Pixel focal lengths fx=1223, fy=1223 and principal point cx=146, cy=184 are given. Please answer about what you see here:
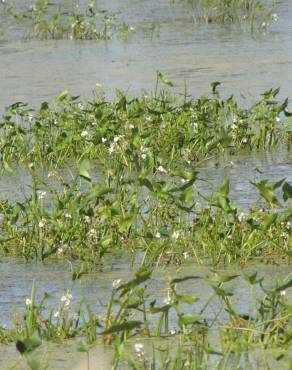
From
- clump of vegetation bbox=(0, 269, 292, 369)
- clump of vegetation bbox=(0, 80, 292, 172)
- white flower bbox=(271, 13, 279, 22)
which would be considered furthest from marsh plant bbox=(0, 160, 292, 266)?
white flower bbox=(271, 13, 279, 22)

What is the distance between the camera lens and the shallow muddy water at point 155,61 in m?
6.64

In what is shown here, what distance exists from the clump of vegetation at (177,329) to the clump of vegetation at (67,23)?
18.4ft

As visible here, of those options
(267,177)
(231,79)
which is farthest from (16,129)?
(231,79)

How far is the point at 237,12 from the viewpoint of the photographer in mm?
9039

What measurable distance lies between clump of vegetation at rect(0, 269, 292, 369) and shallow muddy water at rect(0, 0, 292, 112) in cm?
332

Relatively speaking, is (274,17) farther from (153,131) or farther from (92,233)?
(92,233)

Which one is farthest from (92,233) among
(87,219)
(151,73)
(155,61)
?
(155,61)

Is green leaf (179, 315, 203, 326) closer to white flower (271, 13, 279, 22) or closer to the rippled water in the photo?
the rippled water

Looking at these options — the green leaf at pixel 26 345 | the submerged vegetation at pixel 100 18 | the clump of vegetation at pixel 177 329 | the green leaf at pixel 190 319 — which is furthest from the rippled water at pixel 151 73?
the green leaf at pixel 26 345

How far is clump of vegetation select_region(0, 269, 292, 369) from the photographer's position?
2479 millimetres

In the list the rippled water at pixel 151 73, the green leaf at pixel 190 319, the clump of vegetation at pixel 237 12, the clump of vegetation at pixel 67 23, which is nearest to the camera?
the green leaf at pixel 190 319

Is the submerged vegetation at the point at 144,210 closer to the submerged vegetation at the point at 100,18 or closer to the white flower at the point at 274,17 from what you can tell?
the submerged vegetation at the point at 100,18

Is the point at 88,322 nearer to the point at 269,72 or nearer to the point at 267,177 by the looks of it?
the point at 267,177

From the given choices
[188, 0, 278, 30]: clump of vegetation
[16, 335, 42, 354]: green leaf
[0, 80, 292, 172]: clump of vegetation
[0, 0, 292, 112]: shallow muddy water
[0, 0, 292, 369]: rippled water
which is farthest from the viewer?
[188, 0, 278, 30]: clump of vegetation
